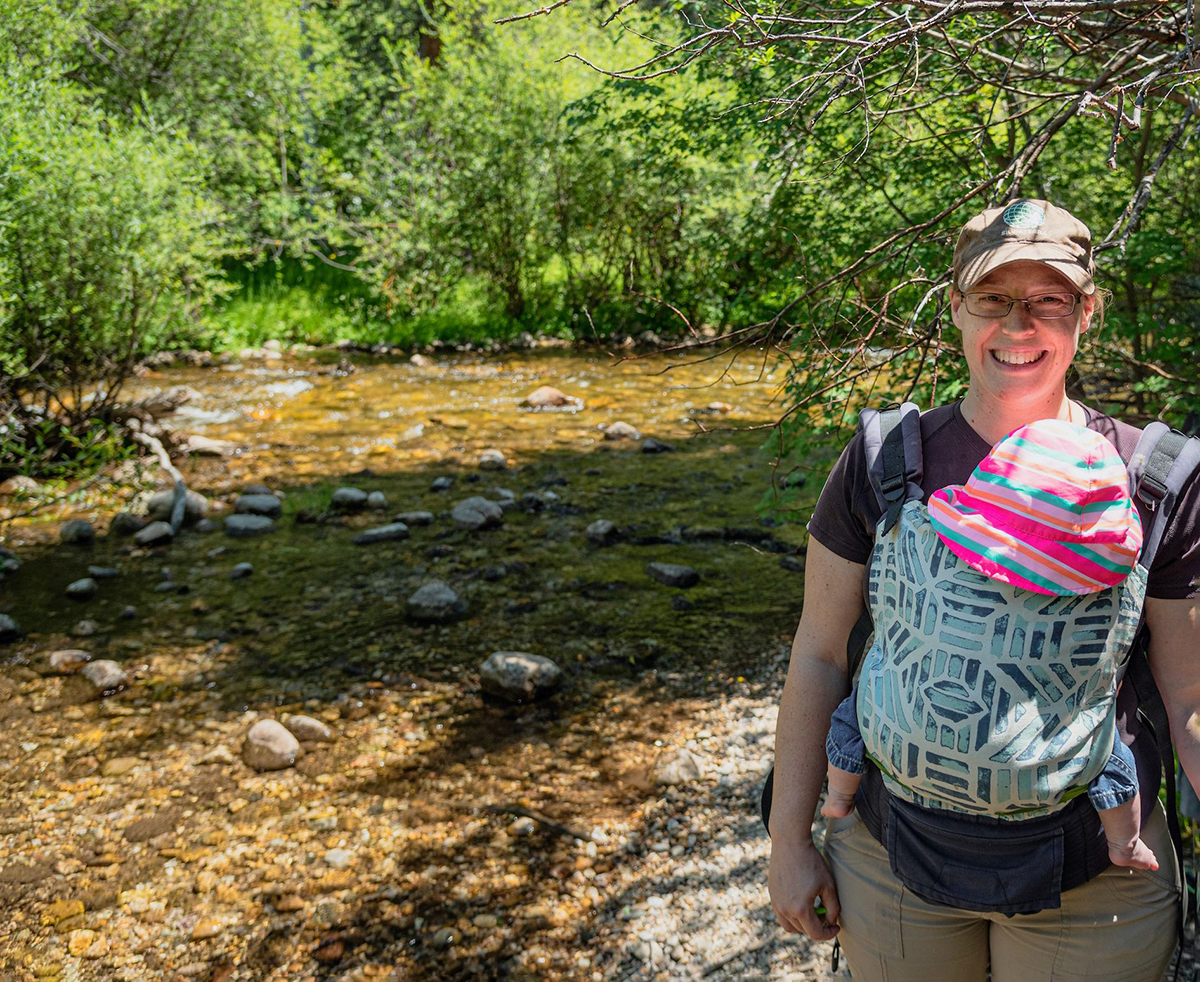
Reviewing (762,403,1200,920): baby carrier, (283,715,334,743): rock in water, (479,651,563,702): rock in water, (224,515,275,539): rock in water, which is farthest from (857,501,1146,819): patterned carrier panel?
(224,515,275,539): rock in water

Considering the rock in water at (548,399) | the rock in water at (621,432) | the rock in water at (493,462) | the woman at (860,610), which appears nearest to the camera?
the woman at (860,610)

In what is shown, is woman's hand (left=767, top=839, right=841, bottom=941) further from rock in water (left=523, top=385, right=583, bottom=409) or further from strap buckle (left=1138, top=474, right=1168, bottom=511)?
rock in water (left=523, top=385, right=583, bottom=409)

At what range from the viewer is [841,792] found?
163 cm

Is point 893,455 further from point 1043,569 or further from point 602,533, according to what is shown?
point 602,533

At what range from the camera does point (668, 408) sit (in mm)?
11312

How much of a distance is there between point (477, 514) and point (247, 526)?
5.72ft

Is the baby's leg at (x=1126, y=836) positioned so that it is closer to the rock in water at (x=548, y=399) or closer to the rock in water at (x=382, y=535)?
the rock in water at (x=382, y=535)

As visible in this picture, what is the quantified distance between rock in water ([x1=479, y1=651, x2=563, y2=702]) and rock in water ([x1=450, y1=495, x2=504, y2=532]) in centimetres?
248

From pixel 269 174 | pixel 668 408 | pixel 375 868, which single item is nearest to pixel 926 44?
pixel 375 868

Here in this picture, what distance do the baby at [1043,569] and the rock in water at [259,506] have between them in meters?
7.02

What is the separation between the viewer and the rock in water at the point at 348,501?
7.88 m

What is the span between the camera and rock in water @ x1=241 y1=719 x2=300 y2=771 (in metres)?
4.39

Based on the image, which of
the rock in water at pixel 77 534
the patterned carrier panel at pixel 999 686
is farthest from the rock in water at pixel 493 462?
the patterned carrier panel at pixel 999 686

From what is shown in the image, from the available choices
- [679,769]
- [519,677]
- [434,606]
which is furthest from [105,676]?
[679,769]
